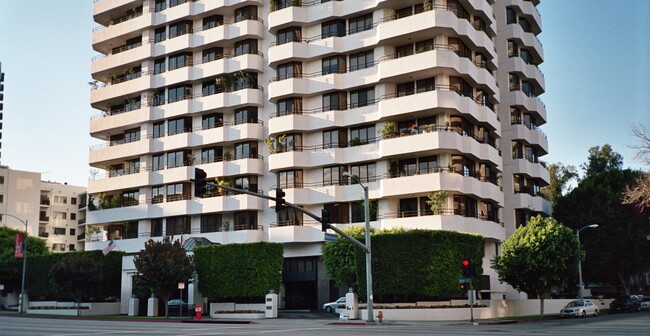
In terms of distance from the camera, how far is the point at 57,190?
137375mm

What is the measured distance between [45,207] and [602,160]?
99822mm

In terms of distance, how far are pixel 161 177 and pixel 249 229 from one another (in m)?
13.2

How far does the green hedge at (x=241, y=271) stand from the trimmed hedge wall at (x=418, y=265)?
27.7 ft

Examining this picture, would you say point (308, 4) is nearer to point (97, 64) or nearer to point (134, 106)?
point (134, 106)

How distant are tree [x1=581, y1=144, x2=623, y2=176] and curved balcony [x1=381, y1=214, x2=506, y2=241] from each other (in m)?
35.3

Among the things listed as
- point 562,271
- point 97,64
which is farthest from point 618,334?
point 97,64

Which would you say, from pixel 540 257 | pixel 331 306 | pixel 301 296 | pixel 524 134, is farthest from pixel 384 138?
pixel 524 134

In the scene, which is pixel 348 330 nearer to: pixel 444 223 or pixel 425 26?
pixel 444 223

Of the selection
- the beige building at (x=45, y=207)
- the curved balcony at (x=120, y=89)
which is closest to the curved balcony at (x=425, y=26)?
the curved balcony at (x=120, y=89)

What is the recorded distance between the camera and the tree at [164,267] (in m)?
56.4

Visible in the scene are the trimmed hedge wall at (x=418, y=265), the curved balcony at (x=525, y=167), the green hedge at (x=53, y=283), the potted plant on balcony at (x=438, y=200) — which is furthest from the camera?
the curved balcony at (x=525, y=167)

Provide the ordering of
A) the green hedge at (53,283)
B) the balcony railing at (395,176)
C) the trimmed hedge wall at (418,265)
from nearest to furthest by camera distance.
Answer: the trimmed hedge wall at (418,265), the balcony railing at (395,176), the green hedge at (53,283)

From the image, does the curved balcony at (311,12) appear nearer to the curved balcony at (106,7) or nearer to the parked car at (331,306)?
the curved balcony at (106,7)

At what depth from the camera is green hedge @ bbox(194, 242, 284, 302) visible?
2250 inches
